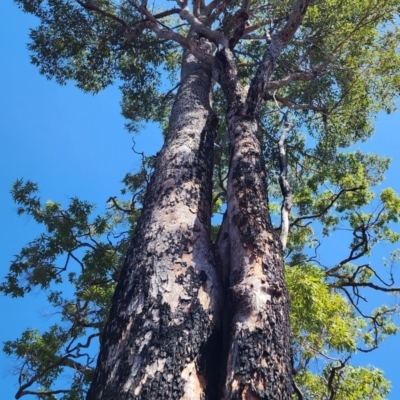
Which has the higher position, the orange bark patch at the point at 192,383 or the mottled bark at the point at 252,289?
the mottled bark at the point at 252,289

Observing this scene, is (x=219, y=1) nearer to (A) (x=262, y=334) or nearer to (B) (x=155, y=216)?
(B) (x=155, y=216)

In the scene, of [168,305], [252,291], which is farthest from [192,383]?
[252,291]

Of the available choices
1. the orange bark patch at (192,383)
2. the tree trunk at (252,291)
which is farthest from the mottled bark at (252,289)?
the orange bark patch at (192,383)

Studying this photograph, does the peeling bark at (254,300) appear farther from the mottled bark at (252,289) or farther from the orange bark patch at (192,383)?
the orange bark patch at (192,383)

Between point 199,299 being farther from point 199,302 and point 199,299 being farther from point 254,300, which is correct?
point 254,300


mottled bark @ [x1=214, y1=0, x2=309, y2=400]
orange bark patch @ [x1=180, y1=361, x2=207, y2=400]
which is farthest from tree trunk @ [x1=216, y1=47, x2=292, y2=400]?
orange bark patch @ [x1=180, y1=361, x2=207, y2=400]

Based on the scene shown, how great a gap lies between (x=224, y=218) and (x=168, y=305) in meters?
1.00

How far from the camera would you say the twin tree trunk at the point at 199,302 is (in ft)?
6.53

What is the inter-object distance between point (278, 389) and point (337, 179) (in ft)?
22.3

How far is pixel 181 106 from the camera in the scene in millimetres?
4797

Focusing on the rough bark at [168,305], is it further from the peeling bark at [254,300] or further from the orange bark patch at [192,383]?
the peeling bark at [254,300]

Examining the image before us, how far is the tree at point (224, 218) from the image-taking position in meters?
2.15

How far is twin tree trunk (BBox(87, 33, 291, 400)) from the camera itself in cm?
199

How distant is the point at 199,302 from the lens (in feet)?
7.82
